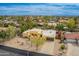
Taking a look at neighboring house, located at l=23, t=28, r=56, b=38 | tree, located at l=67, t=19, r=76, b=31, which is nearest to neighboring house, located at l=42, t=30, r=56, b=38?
neighboring house, located at l=23, t=28, r=56, b=38

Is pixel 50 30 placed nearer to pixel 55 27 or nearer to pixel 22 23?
pixel 55 27

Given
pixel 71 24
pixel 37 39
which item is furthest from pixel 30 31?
pixel 71 24

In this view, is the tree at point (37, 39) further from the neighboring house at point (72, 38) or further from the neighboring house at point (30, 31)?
the neighboring house at point (72, 38)

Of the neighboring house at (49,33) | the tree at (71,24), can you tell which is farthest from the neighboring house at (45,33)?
the tree at (71,24)

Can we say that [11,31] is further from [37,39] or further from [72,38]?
[72,38]

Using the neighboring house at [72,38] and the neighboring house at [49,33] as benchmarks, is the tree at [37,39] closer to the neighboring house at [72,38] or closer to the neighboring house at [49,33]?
the neighboring house at [49,33]

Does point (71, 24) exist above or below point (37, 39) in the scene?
above

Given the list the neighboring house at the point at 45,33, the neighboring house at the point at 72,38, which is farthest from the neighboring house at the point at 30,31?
the neighboring house at the point at 72,38

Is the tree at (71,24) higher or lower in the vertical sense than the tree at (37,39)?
higher

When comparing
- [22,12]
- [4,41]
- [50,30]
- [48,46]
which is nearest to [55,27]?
[50,30]

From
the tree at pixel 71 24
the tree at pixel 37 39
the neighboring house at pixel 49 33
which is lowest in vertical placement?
the tree at pixel 37 39

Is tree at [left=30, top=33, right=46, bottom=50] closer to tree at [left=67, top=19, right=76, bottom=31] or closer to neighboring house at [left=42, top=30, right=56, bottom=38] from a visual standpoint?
neighboring house at [left=42, top=30, right=56, bottom=38]

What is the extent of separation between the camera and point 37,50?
1.21 metres

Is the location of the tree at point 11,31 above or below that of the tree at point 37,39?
above
